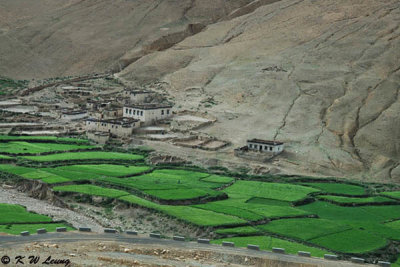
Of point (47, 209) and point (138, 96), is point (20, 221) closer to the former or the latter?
point (47, 209)

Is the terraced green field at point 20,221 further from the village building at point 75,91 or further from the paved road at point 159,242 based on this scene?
the village building at point 75,91

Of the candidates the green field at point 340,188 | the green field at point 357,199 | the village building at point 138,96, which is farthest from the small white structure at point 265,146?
the village building at point 138,96

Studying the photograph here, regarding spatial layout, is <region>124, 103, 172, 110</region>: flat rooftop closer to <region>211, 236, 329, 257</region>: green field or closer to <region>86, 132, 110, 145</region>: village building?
<region>86, 132, 110, 145</region>: village building

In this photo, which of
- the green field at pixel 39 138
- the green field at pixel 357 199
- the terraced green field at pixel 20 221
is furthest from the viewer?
A: the green field at pixel 39 138

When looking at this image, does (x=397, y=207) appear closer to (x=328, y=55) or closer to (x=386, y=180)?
(x=386, y=180)

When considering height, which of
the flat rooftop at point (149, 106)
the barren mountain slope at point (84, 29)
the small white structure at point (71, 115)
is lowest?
the small white structure at point (71, 115)

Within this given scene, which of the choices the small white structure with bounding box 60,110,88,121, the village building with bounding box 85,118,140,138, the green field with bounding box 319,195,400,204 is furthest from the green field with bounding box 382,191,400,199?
the small white structure with bounding box 60,110,88,121
